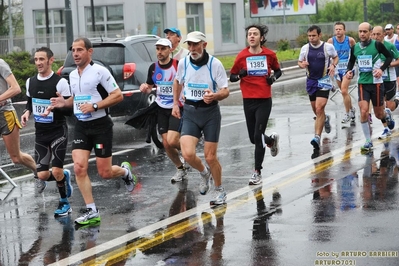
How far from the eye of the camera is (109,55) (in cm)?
1672

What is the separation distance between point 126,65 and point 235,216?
796 cm

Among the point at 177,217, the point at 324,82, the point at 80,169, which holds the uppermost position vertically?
the point at 324,82

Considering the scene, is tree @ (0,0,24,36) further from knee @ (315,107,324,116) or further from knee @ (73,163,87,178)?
knee @ (73,163,87,178)

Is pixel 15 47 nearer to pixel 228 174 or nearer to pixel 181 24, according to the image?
pixel 181 24

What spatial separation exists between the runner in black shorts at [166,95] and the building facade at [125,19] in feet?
88.1

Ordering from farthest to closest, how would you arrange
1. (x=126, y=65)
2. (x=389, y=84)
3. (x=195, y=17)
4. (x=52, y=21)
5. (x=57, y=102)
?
(x=195, y=17), (x=52, y=21), (x=126, y=65), (x=389, y=84), (x=57, y=102)

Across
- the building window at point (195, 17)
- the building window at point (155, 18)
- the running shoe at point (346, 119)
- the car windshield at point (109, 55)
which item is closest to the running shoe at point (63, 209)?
the car windshield at point (109, 55)

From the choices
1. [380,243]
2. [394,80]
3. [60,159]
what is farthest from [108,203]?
[394,80]

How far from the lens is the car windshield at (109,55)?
16.6 m

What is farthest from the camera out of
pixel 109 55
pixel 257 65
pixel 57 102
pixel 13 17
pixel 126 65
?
pixel 13 17

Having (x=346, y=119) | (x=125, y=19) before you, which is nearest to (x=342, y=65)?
(x=346, y=119)

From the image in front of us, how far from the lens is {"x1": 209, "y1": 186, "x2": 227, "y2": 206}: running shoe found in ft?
31.2

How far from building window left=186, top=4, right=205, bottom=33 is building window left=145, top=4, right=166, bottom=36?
249cm

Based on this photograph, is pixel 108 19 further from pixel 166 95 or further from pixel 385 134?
pixel 166 95
